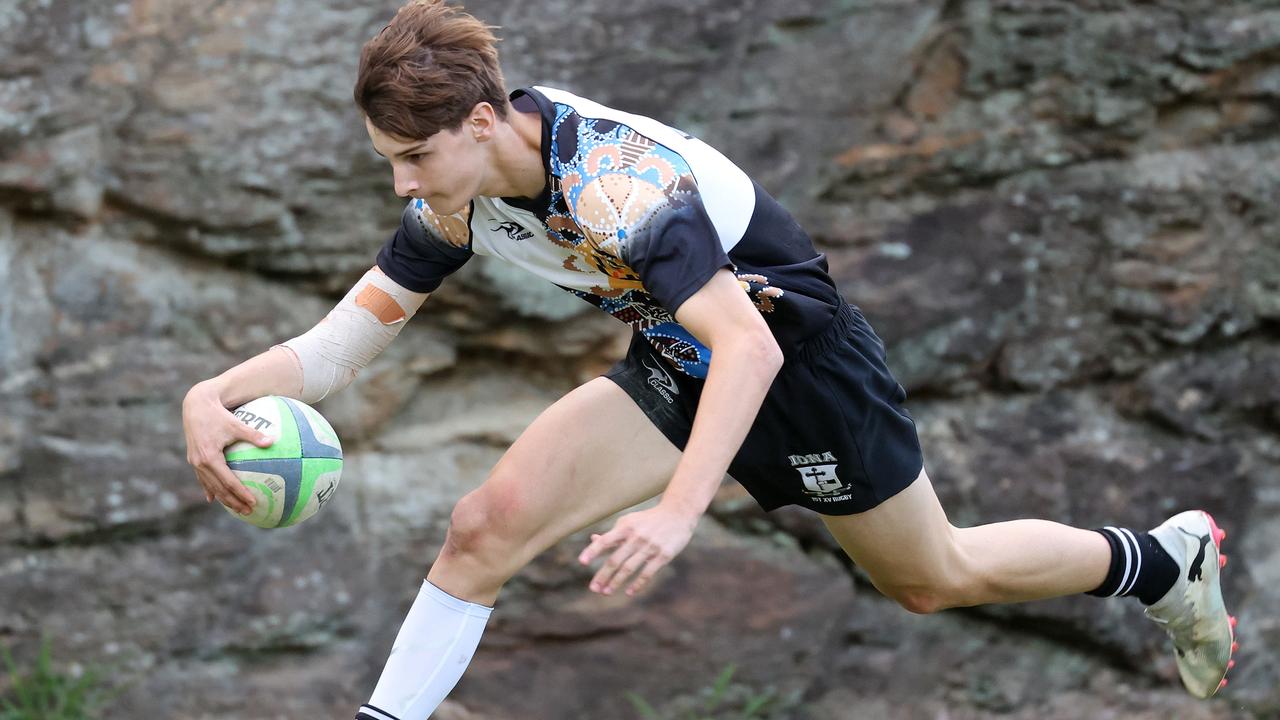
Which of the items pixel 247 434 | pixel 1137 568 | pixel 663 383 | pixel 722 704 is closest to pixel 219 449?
pixel 247 434

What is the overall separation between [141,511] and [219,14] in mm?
1758

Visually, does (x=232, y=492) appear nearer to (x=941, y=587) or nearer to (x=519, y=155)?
(x=519, y=155)

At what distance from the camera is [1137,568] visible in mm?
3707

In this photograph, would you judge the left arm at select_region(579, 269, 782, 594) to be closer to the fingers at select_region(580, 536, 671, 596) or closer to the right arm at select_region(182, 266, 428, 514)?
the fingers at select_region(580, 536, 671, 596)

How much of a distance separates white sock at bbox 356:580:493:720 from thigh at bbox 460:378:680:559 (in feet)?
0.67

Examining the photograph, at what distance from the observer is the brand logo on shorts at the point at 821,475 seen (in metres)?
3.34

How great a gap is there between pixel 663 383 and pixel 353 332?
0.76 metres

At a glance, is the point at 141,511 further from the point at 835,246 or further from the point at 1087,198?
the point at 1087,198

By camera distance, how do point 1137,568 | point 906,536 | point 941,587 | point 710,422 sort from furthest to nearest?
1. point 1137,568
2. point 941,587
3. point 906,536
4. point 710,422

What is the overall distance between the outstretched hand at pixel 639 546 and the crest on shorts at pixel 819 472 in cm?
88

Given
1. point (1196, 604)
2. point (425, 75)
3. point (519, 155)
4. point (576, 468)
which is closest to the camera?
point (425, 75)

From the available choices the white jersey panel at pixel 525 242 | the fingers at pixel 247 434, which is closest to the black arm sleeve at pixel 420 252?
the white jersey panel at pixel 525 242

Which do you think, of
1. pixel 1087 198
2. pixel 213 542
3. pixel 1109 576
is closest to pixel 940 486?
pixel 1087 198

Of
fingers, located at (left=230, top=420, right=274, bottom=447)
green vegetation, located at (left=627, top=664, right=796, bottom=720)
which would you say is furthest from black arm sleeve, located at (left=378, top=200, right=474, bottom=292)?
green vegetation, located at (left=627, top=664, right=796, bottom=720)
